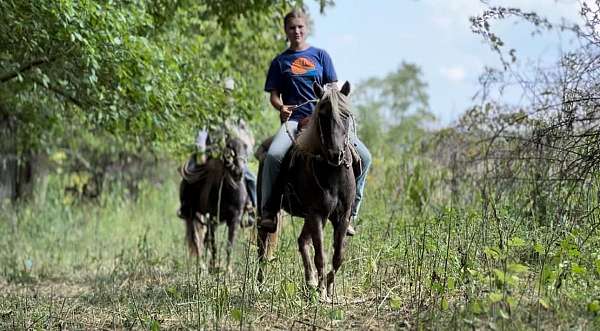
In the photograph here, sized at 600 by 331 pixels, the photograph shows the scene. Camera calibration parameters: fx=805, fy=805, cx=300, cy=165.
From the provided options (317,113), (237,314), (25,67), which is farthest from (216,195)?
(237,314)

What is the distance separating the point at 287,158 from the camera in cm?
774

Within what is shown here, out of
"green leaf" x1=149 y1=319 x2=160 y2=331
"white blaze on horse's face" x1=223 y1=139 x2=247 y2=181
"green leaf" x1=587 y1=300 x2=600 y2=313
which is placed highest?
"white blaze on horse's face" x1=223 y1=139 x2=247 y2=181

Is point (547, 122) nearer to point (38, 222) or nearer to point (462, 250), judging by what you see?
point (462, 250)

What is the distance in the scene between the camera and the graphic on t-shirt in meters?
7.98

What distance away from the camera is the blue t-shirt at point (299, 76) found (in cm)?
796

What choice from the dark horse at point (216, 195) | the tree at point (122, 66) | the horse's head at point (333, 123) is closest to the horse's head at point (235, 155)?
the dark horse at point (216, 195)

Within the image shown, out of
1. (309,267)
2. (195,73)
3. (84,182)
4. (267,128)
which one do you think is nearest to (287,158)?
(309,267)

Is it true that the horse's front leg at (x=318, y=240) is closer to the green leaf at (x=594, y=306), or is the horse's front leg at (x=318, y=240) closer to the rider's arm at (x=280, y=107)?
the rider's arm at (x=280, y=107)

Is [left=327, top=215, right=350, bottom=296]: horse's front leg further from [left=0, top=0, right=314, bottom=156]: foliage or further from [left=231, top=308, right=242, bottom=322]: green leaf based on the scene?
[left=0, top=0, right=314, bottom=156]: foliage

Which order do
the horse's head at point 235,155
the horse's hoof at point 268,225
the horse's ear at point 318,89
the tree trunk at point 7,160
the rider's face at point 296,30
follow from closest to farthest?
the horse's ear at point 318,89 → the horse's hoof at point 268,225 → the rider's face at point 296,30 → the horse's head at point 235,155 → the tree trunk at point 7,160

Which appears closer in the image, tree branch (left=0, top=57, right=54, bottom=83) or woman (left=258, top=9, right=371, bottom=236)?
woman (left=258, top=9, right=371, bottom=236)

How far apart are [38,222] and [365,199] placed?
8897 millimetres

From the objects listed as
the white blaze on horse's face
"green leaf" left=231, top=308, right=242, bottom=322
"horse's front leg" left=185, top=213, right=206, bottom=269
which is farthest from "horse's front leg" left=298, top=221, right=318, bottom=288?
"horse's front leg" left=185, top=213, right=206, bottom=269

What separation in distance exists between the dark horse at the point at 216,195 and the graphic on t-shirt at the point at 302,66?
3871mm
